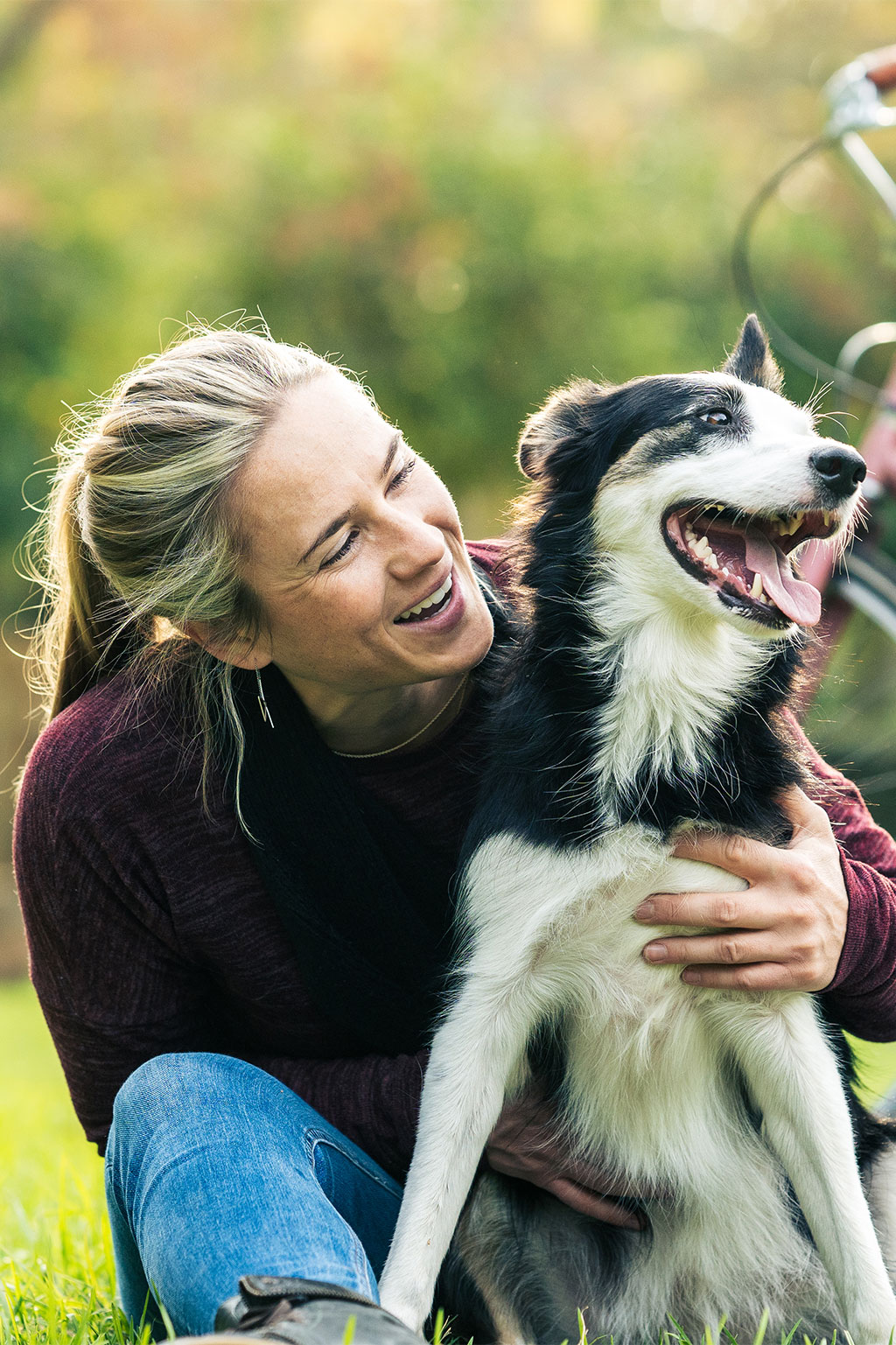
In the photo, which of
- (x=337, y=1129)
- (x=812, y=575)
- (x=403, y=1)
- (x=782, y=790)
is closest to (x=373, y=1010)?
(x=337, y=1129)

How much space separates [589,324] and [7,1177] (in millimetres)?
12069

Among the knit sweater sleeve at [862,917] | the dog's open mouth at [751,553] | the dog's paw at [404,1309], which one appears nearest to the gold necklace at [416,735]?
the dog's open mouth at [751,553]

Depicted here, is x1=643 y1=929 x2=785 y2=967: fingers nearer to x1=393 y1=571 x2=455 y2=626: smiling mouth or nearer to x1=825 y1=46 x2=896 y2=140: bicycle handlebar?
x1=393 y1=571 x2=455 y2=626: smiling mouth

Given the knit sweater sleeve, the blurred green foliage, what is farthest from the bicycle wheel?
the blurred green foliage

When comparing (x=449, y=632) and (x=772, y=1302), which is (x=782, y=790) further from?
(x=772, y=1302)

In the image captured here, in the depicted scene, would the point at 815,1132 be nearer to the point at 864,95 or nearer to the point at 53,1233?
the point at 53,1233

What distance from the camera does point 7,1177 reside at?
3500mm

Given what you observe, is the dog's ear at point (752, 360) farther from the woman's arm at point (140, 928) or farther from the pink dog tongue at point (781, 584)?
the woman's arm at point (140, 928)

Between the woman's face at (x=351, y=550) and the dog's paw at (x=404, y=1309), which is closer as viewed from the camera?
the dog's paw at (x=404, y=1309)

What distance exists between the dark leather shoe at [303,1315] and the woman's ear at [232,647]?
98 centimetres

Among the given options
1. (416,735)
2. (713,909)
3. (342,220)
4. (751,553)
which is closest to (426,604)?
(416,735)

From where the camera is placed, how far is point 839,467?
1.99 meters

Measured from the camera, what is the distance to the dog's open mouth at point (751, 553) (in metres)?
2.00

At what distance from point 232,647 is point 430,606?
0.35 meters
